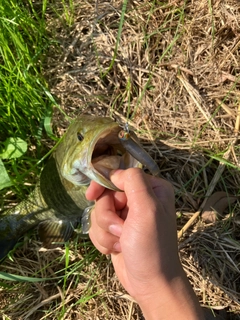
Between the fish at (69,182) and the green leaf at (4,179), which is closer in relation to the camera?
the fish at (69,182)

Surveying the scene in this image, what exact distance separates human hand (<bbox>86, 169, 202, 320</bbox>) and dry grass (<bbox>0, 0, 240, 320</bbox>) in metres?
0.85

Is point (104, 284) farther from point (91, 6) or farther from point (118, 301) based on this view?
point (91, 6)

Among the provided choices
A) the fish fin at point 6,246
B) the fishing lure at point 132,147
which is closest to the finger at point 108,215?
the fishing lure at point 132,147

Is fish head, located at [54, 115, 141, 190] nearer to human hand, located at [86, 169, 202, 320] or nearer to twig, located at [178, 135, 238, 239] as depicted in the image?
human hand, located at [86, 169, 202, 320]

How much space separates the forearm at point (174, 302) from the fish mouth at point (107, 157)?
1.83 ft

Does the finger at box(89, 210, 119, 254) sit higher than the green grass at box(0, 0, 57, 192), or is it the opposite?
the green grass at box(0, 0, 57, 192)

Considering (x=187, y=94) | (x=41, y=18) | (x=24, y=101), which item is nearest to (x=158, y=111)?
(x=187, y=94)

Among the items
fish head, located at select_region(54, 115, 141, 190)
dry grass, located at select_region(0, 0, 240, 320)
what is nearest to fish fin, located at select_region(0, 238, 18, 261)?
dry grass, located at select_region(0, 0, 240, 320)

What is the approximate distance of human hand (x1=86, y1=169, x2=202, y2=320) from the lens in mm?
1939

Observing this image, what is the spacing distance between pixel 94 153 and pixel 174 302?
871 millimetres

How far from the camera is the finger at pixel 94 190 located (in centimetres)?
221

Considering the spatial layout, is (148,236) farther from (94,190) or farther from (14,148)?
(14,148)

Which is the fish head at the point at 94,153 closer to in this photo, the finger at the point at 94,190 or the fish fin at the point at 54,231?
the finger at the point at 94,190

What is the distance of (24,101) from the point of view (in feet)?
9.86
